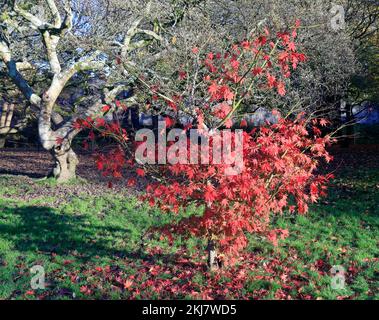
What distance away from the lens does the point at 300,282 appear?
4.83 meters

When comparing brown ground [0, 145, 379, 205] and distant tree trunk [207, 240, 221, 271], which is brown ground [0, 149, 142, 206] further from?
distant tree trunk [207, 240, 221, 271]

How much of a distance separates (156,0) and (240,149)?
7474mm

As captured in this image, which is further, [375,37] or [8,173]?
[375,37]

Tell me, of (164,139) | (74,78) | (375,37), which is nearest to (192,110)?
(164,139)

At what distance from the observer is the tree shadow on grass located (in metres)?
5.98

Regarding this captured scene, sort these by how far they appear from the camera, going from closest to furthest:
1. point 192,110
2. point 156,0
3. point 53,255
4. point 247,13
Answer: point 192,110 → point 53,255 → point 156,0 → point 247,13

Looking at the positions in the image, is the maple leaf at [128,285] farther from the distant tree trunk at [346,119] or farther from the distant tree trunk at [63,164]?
the distant tree trunk at [346,119]

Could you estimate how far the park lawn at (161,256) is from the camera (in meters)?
4.65

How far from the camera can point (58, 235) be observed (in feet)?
21.8

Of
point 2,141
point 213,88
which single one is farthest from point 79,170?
point 2,141

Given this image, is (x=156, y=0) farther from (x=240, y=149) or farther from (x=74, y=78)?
(x=240, y=149)

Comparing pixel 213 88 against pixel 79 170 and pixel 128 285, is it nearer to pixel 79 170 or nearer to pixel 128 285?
pixel 128 285

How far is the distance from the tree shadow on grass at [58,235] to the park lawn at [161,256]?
15 mm
